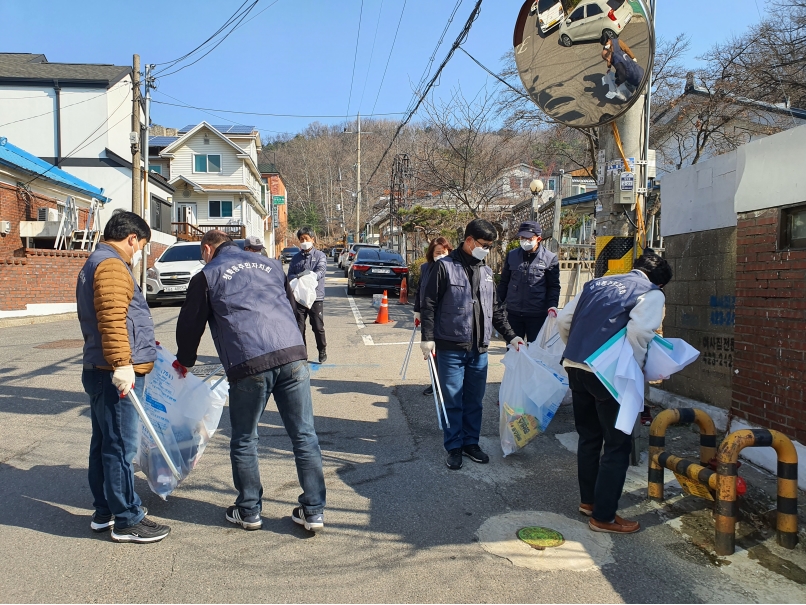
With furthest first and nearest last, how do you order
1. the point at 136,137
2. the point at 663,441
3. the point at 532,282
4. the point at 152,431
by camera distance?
1. the point at 136,137
2. the point at 532,282
3. the point at 663,441
4. the point at 152,431

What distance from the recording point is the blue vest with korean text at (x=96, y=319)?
345 centimetres

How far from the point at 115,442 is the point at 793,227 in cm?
481

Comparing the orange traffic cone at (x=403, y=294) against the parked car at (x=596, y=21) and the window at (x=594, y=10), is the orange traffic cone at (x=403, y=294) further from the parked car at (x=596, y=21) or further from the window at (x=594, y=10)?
the window at (x=594, y=10)

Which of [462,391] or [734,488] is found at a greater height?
[462,391]

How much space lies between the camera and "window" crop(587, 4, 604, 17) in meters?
5.31

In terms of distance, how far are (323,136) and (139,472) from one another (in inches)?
2023

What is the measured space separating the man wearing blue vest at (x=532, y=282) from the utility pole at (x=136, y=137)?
50.2 ft

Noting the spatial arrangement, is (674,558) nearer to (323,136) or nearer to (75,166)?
(75,166)

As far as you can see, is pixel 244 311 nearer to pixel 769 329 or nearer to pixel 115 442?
pixel 115 442

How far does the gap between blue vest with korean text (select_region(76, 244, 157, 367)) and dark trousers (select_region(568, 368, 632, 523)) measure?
2.70m

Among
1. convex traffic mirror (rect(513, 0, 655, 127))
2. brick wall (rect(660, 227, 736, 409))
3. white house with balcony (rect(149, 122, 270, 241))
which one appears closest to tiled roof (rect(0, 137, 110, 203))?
convex traffic mirror (rect(513, 0, 655, 127))

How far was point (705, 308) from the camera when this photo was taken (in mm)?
5828

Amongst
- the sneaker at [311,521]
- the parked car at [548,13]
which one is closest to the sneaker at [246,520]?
the sneaker at [311,521]

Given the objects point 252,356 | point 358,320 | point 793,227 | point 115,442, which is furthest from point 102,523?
point 358,320
